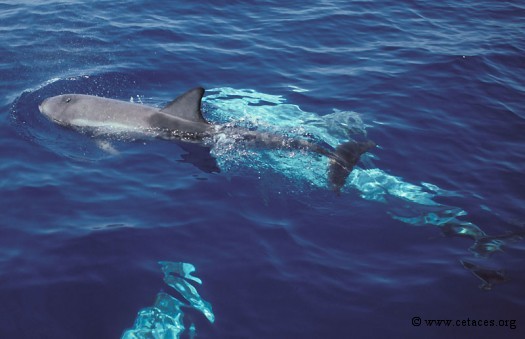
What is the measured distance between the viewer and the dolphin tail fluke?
10.7 metres

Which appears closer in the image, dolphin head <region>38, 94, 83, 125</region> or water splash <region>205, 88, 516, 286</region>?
water splash <region>205, 88, 516, 286</region>

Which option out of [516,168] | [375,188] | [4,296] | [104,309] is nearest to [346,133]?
[375,188]

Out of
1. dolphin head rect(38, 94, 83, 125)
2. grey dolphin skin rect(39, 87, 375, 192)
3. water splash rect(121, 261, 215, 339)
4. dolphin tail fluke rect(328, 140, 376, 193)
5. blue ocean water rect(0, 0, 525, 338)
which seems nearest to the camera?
water splash rect(121, 261, 215, 339)

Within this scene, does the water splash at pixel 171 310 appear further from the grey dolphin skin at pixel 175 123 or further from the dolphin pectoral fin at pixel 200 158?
the grey dolphin skin at pixel 175 123

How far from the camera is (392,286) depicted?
27.0ft

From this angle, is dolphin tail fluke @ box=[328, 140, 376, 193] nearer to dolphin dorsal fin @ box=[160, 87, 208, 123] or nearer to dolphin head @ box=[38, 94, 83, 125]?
dolphin dorsal fin @ box=[160, 87, 208, 123]

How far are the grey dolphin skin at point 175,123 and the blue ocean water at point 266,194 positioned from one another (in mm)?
285

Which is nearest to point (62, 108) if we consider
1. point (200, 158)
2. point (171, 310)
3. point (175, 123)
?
point (175, 123)

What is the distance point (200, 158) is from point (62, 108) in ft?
12.9

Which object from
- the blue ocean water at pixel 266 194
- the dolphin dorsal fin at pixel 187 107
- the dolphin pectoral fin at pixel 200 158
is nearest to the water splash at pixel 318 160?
the blue ocean water at pixel 266 194

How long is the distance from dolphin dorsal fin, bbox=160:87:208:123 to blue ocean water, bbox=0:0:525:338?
0.87 m

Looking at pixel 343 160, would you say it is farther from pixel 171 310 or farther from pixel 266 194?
pixel 171 310

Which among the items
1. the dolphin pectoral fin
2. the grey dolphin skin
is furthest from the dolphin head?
the dolphin pectoral fin

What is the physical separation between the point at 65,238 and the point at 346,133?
7151 mm
